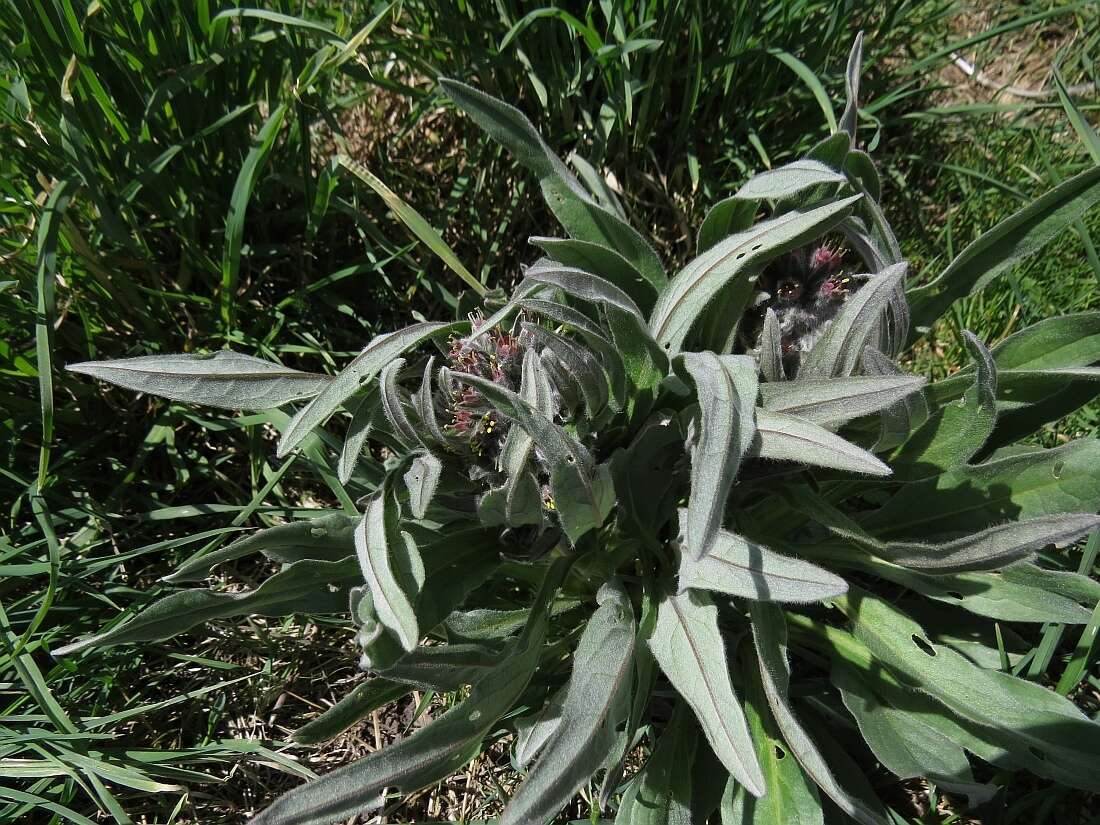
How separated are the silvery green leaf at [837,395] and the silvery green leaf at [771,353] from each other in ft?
0.22

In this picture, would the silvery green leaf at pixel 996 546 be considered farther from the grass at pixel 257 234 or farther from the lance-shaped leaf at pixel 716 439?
the grass at pixel 257 234

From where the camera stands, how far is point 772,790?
5.26 feet

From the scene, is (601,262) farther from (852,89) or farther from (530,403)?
(852,89)

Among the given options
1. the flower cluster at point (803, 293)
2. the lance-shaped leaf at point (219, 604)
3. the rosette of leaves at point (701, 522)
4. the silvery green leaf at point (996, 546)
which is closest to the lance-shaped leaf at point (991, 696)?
the rosette of leaves at point (701, 522)

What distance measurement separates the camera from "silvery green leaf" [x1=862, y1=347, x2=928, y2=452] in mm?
1441

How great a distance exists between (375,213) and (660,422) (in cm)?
134

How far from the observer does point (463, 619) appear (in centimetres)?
171

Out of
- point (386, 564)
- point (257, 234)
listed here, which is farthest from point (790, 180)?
point (257, 234)

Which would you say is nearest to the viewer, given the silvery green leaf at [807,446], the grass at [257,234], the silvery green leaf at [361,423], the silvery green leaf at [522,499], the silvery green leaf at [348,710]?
the silvery green leaf at [807,446]

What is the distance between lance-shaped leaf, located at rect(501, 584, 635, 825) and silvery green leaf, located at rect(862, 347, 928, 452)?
52cm

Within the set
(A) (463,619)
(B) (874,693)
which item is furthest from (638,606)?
(B) (874,693)

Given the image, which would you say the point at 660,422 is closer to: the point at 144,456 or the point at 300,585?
the point at 300,585

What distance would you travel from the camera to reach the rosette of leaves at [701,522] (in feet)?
4.38

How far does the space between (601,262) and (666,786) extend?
952mm
